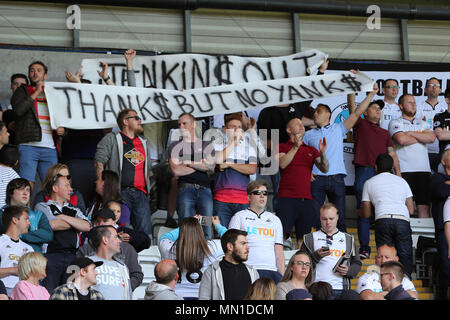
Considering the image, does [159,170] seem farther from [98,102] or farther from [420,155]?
[420,155]

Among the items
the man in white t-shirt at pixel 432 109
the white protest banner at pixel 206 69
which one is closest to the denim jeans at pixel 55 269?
the white protest banner at pixel 206 69

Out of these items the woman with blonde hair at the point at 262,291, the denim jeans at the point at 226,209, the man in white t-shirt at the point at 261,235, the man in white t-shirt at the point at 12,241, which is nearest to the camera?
the woman with blonde hair at the point at 262,291

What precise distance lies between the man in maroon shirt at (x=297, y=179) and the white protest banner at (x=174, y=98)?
49.2 inches

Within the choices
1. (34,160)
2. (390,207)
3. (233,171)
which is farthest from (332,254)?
(34,160)

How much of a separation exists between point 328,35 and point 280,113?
11.2 feet

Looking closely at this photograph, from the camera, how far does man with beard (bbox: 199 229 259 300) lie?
27.9 feet

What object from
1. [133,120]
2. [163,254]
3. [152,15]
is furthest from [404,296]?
[152,15]

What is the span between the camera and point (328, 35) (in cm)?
1589

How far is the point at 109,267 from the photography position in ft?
27.7

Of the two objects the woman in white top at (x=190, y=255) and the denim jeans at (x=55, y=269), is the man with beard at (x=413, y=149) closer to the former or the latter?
the woman in white top at (x=190, y=255)

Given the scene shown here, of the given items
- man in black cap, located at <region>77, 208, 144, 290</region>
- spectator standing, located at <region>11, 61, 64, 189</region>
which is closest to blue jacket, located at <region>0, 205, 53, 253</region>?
man in black cap, located at <region>77, 208, 144, 290</region>

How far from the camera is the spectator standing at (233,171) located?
36.5 ft

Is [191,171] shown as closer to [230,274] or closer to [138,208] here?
[138,208]

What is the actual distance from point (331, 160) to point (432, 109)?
2.55m
